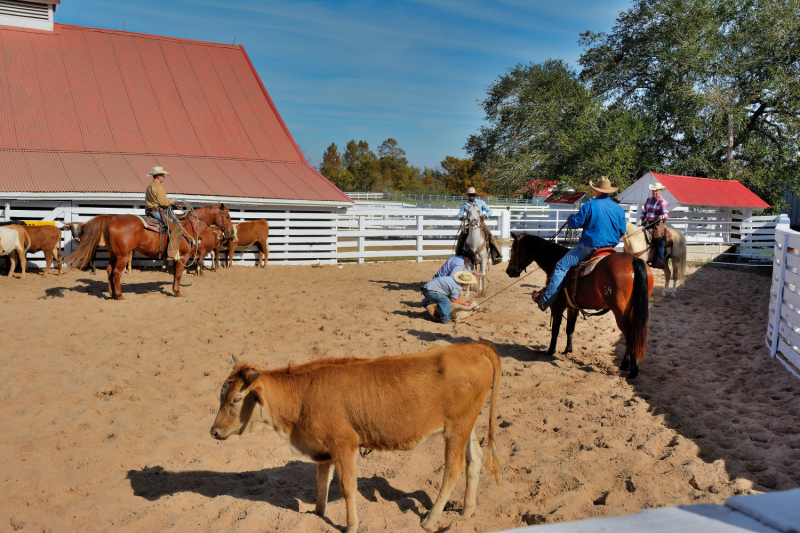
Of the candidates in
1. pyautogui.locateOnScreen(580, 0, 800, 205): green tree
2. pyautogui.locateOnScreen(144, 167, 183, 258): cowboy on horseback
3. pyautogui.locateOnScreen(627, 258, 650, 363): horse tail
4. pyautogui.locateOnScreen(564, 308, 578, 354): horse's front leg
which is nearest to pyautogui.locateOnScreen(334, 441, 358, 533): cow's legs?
pyautogui.locateOnScreen(627, 258, 650, 363): horse tail

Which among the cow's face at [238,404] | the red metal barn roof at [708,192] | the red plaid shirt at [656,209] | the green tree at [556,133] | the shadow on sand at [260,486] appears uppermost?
the green tree at [556,133]

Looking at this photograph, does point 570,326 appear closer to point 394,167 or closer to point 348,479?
point 348,479

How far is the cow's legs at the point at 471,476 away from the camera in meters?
3.84

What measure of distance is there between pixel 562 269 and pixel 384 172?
218 feet

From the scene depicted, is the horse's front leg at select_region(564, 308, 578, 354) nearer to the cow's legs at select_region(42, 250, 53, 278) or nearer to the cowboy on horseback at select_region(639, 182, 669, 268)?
the cowboy on horseback at select_region(639, 182, 669, 268)

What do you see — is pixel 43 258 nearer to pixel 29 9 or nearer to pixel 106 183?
pixel 106 183

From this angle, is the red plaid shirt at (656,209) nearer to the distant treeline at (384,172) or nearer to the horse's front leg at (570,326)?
the horse's front leg at (570,326)

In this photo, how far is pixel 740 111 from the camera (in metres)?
25.7

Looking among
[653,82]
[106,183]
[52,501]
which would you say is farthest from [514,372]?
[653,82]

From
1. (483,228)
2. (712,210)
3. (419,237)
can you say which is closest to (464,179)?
(712,210)

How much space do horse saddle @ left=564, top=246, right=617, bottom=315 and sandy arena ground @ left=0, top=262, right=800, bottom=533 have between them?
82cm

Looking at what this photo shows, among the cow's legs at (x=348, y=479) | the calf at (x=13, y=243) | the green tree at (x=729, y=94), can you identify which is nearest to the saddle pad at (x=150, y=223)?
the calf at (x=13, y=243)

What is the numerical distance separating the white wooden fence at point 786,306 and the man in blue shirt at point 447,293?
4.16m

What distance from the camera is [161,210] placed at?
38.0 ft
